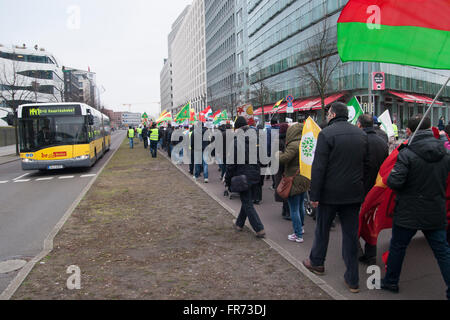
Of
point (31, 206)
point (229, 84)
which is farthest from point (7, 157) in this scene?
point (229, 84)

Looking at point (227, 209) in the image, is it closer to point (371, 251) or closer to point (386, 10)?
point (371, 251)

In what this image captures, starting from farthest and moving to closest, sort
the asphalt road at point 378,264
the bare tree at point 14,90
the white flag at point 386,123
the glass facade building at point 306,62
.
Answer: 1. the glass facade building at point 306,62
2. the bare tree at point 14,90
3. the white flag at point 386,123
4. the asphalt road at point 378,264

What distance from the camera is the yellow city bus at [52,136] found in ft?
48.9

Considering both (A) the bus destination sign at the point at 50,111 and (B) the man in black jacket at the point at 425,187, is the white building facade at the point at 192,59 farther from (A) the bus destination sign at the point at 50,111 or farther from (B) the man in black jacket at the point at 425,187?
(B) the man in black jacket at the point at 425,187

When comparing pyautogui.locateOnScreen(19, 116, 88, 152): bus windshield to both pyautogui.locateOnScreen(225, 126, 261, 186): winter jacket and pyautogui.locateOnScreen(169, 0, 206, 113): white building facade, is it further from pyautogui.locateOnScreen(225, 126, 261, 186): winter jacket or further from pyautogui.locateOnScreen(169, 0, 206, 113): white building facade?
pyautogui.locateOnScreen(169, 0, 206, 113): white building facade

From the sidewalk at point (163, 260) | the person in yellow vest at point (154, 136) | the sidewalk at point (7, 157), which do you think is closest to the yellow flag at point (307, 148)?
the sidewalk at point (163, 260)

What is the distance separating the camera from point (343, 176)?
411 cm

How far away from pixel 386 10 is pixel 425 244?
338 cm

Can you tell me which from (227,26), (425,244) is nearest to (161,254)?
(425,244)

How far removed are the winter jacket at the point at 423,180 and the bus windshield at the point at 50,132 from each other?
1389 cm

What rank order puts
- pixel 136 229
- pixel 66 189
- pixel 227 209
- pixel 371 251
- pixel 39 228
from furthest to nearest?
pixel 66 189, pixel 227 209, pixel 39 228, pixel 136 229, pixel 371 251

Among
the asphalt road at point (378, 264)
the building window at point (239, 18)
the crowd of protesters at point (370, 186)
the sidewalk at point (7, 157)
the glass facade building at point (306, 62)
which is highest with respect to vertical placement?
the building window at point (239, 18)

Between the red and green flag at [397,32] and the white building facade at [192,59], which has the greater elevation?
the white building facade at [192,59]

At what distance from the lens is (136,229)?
678 centimetres
